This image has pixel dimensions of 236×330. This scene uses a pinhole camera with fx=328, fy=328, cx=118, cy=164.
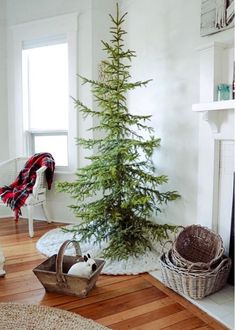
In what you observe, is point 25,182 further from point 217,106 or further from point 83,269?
point 217,106

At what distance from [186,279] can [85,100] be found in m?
2.34

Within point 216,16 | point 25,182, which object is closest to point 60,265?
point 25,182

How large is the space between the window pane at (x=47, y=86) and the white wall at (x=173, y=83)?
40.3 inches

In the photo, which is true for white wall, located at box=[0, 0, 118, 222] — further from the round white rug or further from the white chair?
the round white rug

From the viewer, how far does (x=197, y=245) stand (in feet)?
7.91

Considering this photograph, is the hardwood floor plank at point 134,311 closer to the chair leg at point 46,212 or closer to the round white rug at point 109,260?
the round white rug at point 109,260

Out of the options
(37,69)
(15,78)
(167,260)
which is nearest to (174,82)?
(167,260)

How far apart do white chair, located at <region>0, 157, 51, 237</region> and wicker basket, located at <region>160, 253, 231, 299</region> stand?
1.75m

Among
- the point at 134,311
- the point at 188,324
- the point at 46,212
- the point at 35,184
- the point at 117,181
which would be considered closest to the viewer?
the point at 188,324

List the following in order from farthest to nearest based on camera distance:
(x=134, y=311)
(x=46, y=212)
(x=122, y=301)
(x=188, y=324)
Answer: (x=46, y=212)
(x=122, y=301)
(x=134, y=311)
(x=188, y=324)

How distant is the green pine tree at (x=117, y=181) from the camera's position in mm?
2600

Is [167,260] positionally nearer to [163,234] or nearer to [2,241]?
[163,234]

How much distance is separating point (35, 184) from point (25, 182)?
0.29 m

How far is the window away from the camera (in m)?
3.91
